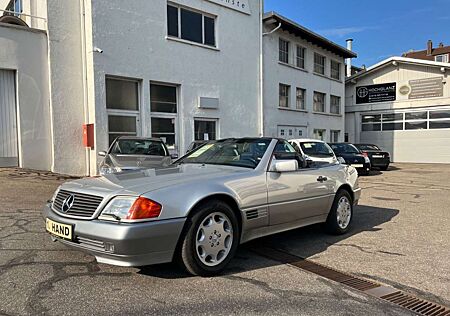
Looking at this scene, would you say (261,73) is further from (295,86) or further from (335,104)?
(335,104)

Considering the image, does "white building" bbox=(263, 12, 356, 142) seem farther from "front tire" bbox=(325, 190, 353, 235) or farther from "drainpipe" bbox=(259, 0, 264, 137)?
"front tire" bbox=(325, 190, 353, 235)

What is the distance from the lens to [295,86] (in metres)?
21.7

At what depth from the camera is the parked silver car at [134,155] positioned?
9227 millimetres

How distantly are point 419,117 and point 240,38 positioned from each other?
1564 centimetres

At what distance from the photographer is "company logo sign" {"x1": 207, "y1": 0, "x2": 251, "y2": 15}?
54.6 feet

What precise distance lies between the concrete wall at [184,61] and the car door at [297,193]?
9080mm

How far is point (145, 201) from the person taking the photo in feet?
11.5

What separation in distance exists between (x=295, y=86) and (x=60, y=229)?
19386mm

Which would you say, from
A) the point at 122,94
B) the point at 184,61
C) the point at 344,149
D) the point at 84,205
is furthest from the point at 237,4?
the point at 84,205

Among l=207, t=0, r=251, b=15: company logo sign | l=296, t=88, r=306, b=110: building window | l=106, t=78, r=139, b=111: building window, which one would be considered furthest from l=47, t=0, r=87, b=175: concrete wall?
l=296, t=88, r=306, b=110: building window

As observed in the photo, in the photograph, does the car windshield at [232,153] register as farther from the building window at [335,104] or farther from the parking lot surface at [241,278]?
the building window at [335,104]

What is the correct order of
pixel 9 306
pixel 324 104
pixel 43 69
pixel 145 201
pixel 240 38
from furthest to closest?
1. pixel 324 104
2. pixel 240 38
3. pixel 43 69
4. pixel 145 201
5. pixel 9 306

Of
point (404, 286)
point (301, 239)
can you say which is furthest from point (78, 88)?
point (404, 286)

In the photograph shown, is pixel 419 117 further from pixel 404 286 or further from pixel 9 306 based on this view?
pixel 9 306
